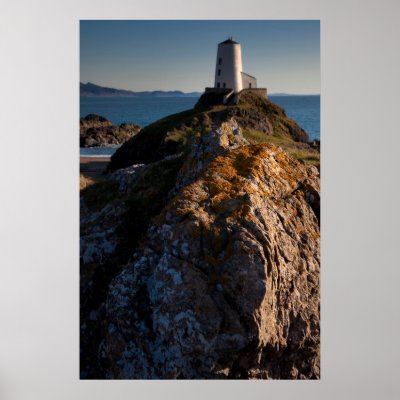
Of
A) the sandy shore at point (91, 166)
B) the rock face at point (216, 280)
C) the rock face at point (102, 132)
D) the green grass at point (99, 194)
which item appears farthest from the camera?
the sandy shore at point (91, 166)

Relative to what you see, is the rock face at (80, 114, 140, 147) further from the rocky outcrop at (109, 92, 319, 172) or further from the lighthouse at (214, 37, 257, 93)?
the lighthouse at (214, 37, 257, 93)

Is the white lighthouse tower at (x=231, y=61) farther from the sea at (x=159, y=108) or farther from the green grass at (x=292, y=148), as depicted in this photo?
the green grass at (x=292, y=148)

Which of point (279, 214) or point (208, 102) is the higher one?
point (208, 102)

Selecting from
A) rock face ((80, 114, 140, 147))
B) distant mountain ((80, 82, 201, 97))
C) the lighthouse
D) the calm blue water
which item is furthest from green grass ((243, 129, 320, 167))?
rock face ((80, 114, 140, 147))

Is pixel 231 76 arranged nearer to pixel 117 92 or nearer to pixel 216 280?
pixel 117 92

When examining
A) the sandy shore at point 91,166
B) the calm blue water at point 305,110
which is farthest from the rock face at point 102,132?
the calm blue water at point 305,110
